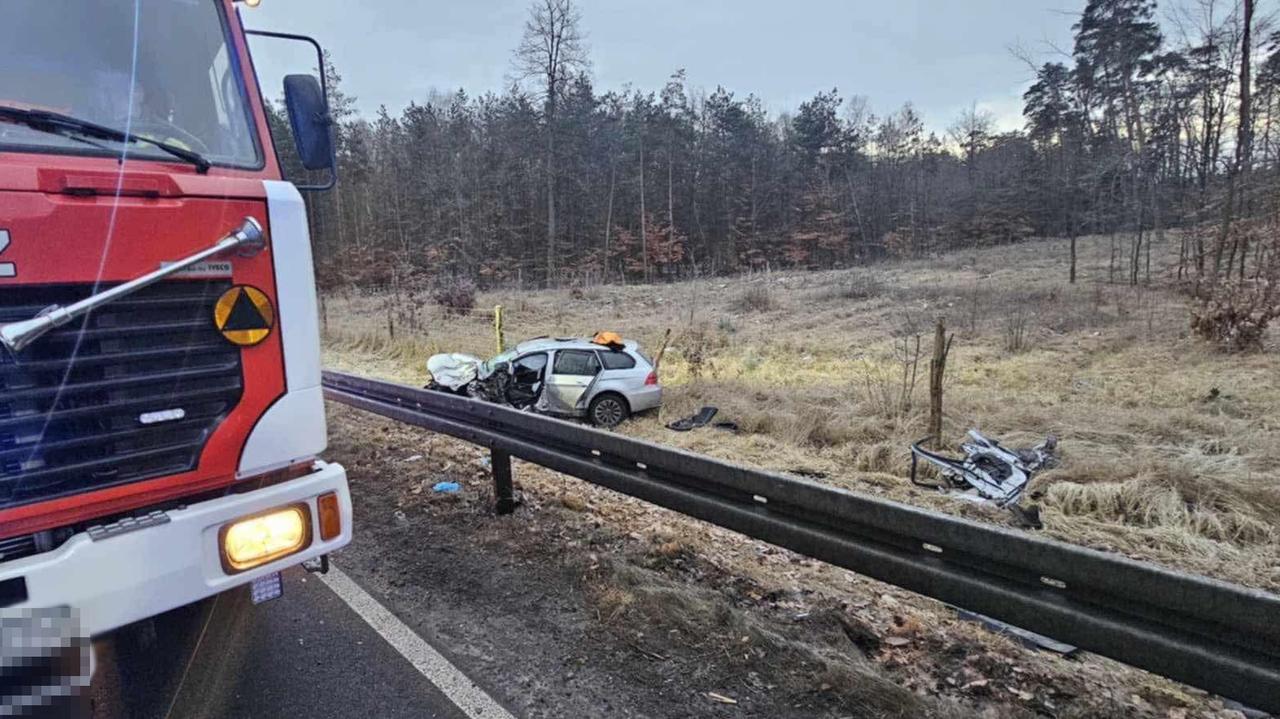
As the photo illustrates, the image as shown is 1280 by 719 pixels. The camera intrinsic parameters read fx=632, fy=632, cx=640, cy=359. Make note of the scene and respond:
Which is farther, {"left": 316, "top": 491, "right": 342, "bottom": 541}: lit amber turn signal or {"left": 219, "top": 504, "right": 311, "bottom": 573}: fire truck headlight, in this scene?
{"left": 316, "top": 491, "right": 342, "bottom": 541}: lit amber turn signal

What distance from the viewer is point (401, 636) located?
10.1ft

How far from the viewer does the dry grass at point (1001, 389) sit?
580 centimetres

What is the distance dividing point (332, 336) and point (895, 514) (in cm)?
1840

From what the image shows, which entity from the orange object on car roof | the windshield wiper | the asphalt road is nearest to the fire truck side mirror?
the windshield wiper

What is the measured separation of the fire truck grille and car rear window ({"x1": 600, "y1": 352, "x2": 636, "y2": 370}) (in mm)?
7640

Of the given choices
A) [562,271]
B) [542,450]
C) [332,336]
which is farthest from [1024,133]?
[542,450]

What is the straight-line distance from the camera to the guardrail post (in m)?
4.57

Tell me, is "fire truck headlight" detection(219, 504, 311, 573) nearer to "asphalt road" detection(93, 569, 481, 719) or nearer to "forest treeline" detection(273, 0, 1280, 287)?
"asphalt road" detection(93, 569, 481, 719)

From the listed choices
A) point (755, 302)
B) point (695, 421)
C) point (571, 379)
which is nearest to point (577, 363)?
point (571, 379)

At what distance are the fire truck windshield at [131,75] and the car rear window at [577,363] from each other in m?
7.23

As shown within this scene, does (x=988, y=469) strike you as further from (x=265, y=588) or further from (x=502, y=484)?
(x=265, y=588)

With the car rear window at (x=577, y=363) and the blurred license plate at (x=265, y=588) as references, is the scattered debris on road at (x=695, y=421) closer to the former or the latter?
the car rear window at (x=577, y=363)

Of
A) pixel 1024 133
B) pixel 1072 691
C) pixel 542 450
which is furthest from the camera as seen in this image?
pixel 1024 133

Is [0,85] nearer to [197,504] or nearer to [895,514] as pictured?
[197,504]
